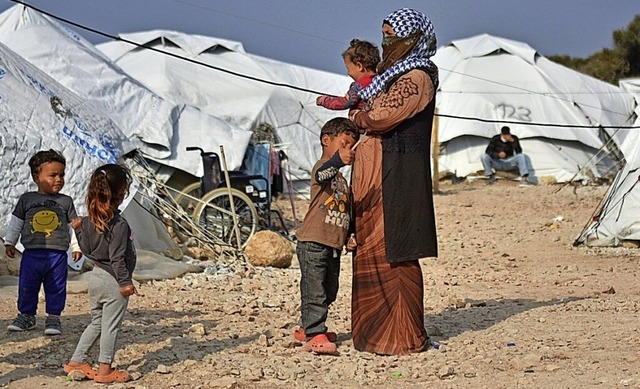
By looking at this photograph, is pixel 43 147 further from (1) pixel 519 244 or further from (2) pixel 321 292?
(1) pixel 519 244

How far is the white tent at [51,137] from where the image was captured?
6832 mm

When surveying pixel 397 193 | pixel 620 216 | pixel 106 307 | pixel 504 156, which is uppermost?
pixel 504 156

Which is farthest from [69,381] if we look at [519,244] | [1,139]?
[519,244]

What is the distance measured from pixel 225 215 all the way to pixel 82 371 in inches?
196

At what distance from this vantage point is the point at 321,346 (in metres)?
4.34

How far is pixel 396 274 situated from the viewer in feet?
14.5

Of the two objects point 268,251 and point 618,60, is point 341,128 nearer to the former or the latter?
point 268,251

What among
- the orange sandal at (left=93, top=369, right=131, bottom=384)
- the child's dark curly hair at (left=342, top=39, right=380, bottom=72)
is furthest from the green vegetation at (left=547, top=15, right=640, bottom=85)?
the orange sandal at (left=93, top=369, right=131, bottom=384)

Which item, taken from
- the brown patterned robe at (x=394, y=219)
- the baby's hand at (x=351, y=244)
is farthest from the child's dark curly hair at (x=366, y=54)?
the baby's hand at (x=351, y=244)

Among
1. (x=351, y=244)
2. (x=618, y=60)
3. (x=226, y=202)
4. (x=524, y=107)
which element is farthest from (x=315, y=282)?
(x=618, y=60)

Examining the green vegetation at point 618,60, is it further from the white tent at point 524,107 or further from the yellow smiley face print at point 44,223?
the yellow smiley face print at point 44,223

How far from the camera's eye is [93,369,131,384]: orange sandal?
3.88m

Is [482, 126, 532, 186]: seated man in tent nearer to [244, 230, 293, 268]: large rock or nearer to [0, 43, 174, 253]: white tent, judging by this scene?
[244, 230, 293, 268]: large rock

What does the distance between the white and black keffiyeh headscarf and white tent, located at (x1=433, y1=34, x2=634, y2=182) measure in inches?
501
